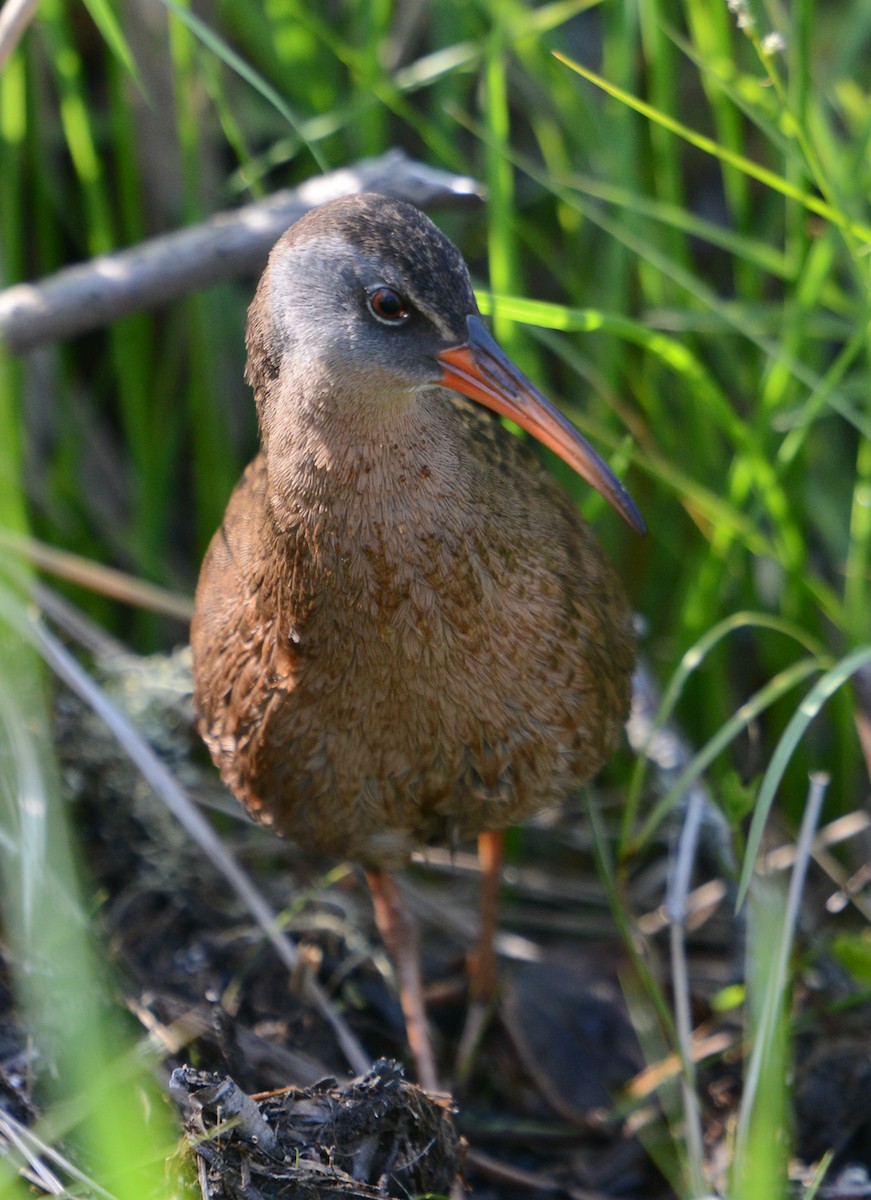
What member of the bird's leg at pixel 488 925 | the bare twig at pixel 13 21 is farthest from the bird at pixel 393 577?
the bare twig at pixel 13 21

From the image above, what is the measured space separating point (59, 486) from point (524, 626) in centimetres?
154

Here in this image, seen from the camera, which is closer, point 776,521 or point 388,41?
point 776,521

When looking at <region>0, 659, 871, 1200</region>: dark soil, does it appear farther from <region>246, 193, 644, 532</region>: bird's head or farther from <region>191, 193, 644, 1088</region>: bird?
<region>246, 193, 644, 532</region>: bird's head

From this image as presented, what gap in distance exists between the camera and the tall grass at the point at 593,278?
98.0 inches

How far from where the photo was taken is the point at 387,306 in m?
1.81

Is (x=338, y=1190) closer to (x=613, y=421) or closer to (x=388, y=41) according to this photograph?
(x=613, y=421)

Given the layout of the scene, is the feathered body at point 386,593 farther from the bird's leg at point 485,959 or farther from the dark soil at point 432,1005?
the bird's leg at point 485,959

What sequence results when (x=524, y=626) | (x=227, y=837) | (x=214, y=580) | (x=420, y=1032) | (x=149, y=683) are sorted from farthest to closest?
(x=227, y=837)
(x=149, y=683)
(x=420, y=1032)
(x=214, y=580)
(x=524, y=626)

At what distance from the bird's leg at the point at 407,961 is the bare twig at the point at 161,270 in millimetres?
1168

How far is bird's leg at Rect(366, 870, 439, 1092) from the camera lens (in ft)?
7.97

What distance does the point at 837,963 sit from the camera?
97.6 inches

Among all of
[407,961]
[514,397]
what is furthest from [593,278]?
[407,961]

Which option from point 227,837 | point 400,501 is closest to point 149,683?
point 227,837

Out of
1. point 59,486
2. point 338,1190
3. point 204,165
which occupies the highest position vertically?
point 204,165
